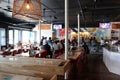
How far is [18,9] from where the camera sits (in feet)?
11.1

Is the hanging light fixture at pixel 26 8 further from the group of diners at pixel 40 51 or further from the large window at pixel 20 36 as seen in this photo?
the large window at pixel 20 36

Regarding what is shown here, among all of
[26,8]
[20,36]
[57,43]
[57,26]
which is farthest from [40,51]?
[20,36]

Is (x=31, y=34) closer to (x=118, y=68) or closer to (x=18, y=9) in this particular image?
(x=118, y=68)

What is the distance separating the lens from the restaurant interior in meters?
3.40

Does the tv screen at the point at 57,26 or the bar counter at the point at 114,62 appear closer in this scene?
the bar counter at the point at 114,62

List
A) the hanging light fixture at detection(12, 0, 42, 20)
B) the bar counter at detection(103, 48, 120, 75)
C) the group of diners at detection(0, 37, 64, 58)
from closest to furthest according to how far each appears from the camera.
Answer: the hanging light fixture at detection(12, 0, 42, 20), the group of diners at detection(0, 37, 64, 58), the bar counter at detection(103, 48, 120, 75)

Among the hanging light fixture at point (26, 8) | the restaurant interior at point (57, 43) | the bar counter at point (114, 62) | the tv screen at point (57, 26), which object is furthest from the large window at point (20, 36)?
the hanging light fixture at point (26, 8)

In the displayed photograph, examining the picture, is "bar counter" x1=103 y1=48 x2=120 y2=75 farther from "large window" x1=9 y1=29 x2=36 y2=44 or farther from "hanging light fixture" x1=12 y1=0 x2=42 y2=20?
"large window" x1=9 y1=29 x2=36 y2=44

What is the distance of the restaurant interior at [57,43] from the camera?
3400mm

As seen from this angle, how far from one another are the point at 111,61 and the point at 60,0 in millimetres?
3504

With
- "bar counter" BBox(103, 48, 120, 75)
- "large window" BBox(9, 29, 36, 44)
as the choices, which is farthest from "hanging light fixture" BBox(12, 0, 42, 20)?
"large window" BBox(9, 29, 36, 44)

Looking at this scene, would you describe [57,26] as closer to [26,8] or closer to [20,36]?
[20,36]

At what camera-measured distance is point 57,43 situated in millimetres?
8898

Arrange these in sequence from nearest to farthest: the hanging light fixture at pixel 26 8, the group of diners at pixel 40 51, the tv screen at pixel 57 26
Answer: the hanging light fixture at pixel 26 8 < the group of diners at pixel 40 51 < the tv screen at pixel 57 26
